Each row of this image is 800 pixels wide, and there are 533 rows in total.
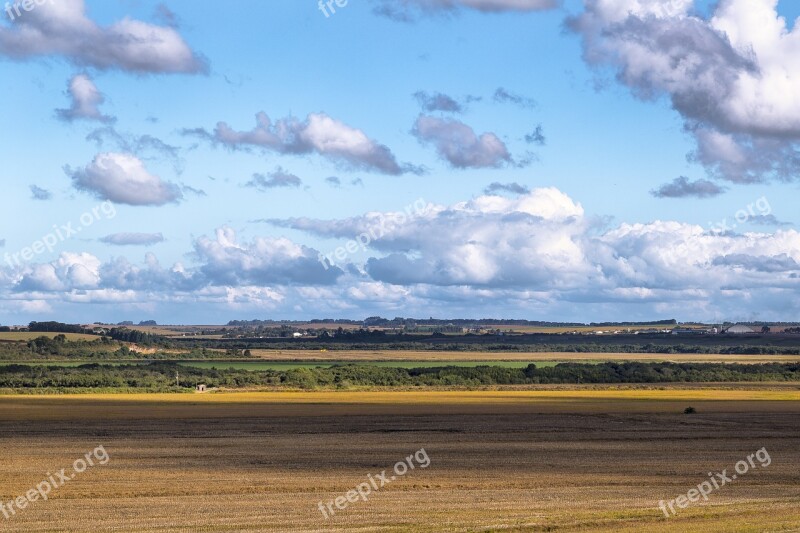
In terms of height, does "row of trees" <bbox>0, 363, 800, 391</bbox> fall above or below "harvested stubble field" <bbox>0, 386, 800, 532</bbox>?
above

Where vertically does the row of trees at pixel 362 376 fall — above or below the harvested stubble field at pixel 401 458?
above

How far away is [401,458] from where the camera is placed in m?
42.8

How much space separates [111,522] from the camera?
90.1 ft

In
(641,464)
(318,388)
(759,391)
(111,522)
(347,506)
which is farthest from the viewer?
(318,388)

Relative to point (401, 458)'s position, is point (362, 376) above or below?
above

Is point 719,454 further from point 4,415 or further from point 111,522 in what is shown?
point 4,415

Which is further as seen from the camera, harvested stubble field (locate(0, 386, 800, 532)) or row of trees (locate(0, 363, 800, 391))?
row of trees (locate(0, 363, 800, 391))

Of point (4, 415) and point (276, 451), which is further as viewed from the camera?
point (4, 415)

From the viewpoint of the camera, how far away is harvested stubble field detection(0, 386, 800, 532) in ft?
91.8

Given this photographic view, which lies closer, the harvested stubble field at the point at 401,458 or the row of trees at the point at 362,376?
the harvested stubble field at the point at 401,458

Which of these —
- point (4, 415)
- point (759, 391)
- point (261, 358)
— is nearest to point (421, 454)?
point (4, 415)

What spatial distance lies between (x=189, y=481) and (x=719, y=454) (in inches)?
833

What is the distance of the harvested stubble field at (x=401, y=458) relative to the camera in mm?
27969

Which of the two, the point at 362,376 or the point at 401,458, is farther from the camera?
the point at 362,376
